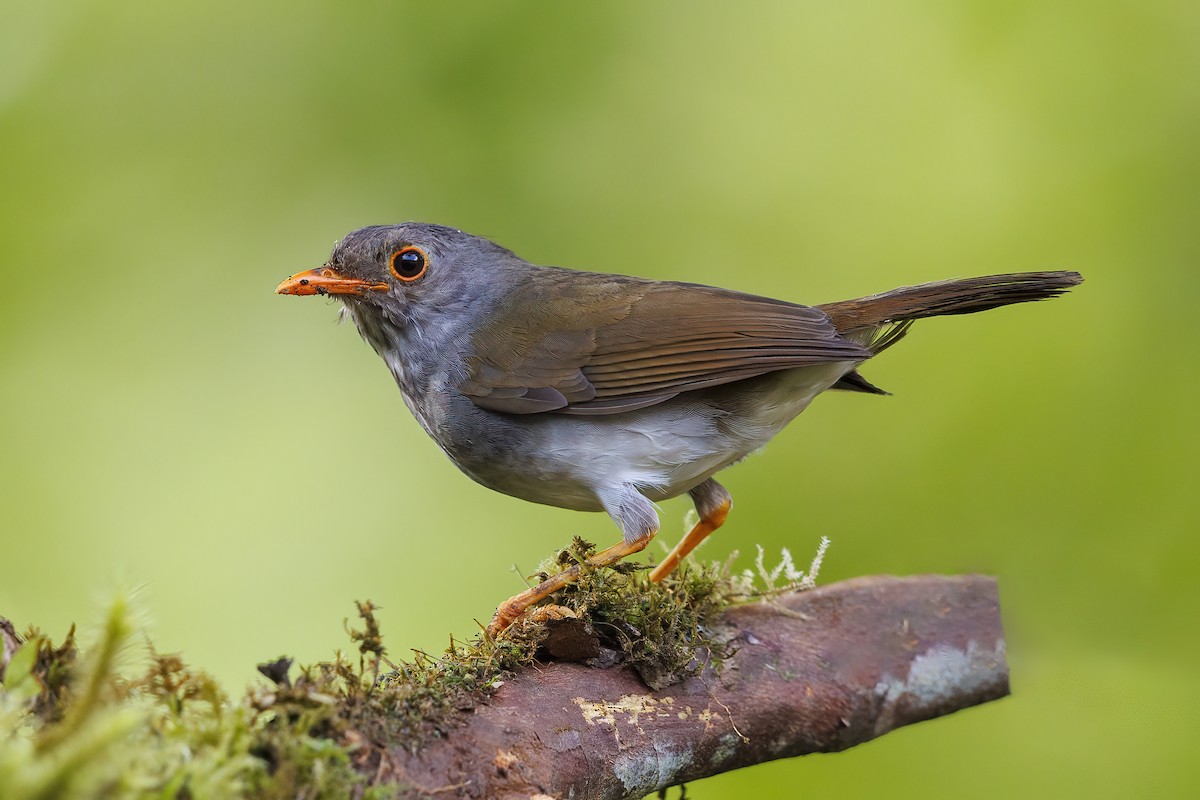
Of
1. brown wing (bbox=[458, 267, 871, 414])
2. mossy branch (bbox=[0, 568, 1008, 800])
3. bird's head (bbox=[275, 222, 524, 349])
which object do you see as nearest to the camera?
mossy branch (bbox=[0, 568, 1008, 800])

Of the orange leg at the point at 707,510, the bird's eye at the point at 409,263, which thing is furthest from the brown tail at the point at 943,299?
the bird's eye at the point at 409,263

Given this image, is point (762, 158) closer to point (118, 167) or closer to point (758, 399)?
point (758, 399)

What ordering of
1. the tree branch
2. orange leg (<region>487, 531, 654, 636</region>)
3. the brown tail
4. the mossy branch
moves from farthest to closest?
the brown tail, orange leg (<region>487, 531, 654, 636</region>), the tree branch, the mossy branch

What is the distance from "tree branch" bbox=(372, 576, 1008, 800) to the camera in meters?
2.63

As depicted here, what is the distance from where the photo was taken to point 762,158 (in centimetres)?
697

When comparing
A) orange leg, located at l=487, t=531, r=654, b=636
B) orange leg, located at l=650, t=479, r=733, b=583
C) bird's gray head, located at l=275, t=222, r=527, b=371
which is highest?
bird's gray head, located at l=275, t=222, r=527, b=371

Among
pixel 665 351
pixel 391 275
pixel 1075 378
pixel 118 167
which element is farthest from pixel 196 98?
pixel 1075 378

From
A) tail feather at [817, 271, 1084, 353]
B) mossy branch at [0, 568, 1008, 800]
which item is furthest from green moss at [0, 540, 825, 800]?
tail feather at [817, 271, 1084, 353]

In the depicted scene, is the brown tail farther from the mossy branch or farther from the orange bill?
the orange bill

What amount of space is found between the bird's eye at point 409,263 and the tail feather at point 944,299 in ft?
6.20

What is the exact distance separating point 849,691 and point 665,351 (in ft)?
5.14

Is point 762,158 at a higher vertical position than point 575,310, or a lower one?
higher

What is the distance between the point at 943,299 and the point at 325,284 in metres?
2.82

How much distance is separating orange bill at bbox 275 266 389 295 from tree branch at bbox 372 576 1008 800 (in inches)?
85.8
